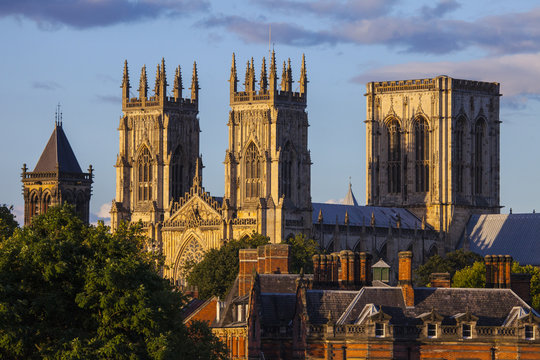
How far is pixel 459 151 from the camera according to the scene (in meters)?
177

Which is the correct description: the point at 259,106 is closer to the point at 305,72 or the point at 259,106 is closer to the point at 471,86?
the point at 305,72

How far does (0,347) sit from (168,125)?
106497 mm

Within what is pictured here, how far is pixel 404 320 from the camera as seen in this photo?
79.5 m

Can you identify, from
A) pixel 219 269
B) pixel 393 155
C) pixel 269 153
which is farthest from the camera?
pixel 393 155

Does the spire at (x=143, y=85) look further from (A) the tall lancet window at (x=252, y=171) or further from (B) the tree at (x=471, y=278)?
(B) the tree at (x=471, y=278)

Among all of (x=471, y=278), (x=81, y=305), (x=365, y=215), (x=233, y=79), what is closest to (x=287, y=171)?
(x=233, y=79)

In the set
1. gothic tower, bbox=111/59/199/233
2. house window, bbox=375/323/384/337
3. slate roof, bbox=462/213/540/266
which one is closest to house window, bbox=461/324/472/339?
house window, bbox=375/323/384/337

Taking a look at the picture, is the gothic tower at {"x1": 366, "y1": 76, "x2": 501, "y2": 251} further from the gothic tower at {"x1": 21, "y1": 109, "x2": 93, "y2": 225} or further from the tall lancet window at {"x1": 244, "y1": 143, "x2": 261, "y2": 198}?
the gothic tower at {"x1": 21, "y1": 109, "x2": 93, "y2": 225}

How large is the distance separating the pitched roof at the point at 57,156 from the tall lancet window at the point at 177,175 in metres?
23.3

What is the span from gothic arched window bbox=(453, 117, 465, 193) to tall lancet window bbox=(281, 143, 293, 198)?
22369mm

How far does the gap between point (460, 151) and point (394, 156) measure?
6.83 m

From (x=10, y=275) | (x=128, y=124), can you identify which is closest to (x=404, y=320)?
(x=10, y=275)

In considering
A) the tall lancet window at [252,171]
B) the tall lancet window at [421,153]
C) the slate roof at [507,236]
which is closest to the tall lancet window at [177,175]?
the tall lancet window at [252,171]

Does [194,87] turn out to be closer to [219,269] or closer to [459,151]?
[459,151]
